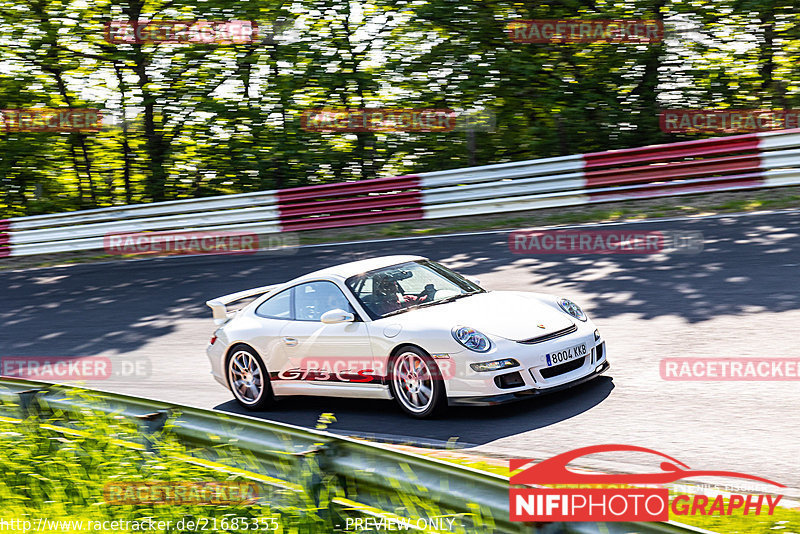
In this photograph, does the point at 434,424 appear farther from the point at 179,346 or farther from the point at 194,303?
the point at 194,303

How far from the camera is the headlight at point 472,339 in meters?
6.44

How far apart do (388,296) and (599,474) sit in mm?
2851

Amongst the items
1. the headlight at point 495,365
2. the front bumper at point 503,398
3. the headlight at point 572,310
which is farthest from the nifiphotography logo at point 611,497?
the headlight at point 572,310

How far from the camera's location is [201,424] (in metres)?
4.85

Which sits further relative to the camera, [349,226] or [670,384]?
[349,226]

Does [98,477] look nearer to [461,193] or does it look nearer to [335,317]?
[335,317]

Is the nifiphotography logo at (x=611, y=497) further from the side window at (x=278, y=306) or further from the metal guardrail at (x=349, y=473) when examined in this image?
the side window at (x=278, y=306)

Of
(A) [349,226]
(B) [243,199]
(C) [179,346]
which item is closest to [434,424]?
(C) [179,346]

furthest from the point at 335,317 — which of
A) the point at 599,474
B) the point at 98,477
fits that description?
the point at 599,474

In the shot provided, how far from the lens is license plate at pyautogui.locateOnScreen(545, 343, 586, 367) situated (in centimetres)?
650

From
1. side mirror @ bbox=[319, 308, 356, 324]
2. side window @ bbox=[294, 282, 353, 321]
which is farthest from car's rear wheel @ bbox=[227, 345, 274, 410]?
side mirror @ bbox=[319, 308, 356, 324]

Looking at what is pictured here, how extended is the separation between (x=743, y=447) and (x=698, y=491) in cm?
78

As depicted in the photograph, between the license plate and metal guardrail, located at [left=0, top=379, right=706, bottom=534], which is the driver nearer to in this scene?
the license plate

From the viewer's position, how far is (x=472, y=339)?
648 cm
